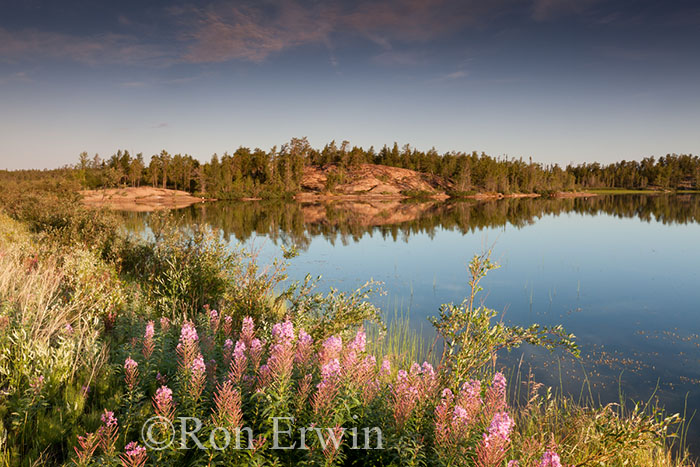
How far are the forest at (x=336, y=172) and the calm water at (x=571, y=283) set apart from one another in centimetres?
6066

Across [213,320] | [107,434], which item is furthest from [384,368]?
[213,320]

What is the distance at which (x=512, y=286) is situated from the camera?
16.2 m

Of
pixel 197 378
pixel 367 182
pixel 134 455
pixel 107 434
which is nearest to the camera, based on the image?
pixel 134 455

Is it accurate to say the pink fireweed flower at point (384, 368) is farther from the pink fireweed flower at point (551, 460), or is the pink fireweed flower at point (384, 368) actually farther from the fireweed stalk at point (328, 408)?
the pink fireweed flower at point (551, 460)

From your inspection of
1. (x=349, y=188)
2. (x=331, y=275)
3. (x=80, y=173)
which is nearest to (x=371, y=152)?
(x=349, y=188)

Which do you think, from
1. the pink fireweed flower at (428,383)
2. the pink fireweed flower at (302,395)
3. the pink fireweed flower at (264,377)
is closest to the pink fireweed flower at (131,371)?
the pink fireweed flower at (264,377)

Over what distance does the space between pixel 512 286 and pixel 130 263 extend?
15.2 meters

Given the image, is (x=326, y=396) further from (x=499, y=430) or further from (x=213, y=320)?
(x=213, y=320)

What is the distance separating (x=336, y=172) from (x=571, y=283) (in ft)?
332

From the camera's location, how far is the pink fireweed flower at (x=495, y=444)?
96.7 inches

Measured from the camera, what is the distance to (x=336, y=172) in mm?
114938

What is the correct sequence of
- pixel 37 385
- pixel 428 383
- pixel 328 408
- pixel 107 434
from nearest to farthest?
pixel 107 434 → pixel 328 408 → pixel 428 383 → pixel 37 385

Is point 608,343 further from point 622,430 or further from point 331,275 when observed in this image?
point 331,275

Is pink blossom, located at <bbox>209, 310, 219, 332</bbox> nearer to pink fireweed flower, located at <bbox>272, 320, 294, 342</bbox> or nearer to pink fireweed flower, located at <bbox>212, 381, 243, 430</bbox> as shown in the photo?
pink fireweed flower, located at <bbox>272, 320, 294, 342</bbox>
